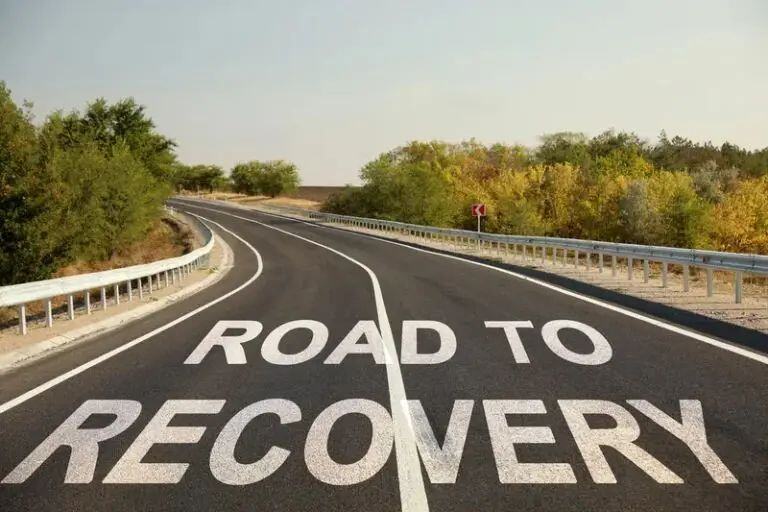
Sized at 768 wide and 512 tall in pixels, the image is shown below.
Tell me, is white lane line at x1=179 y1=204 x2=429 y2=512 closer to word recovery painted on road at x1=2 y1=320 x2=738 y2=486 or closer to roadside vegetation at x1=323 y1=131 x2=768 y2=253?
word recovery painted on road at x1=2 y1=320 x2=738 y2=486

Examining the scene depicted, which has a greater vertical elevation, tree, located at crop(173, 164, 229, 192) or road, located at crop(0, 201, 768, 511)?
tree, located at crop(173, 164, 229, 192)

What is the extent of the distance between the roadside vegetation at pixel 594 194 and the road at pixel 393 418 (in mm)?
46106

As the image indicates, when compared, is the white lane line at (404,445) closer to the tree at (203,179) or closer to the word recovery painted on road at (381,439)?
the word recovery painted on road at (381,439)

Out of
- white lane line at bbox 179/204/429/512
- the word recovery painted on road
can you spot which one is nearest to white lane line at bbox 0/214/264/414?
the word recovery painted on road

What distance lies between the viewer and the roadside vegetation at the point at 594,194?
51094 millimetres

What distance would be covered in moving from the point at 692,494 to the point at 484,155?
107836 mm

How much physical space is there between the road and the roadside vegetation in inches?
1815

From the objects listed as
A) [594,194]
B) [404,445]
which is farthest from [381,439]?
[594,194]

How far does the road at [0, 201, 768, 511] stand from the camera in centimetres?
393

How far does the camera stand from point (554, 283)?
16.1m

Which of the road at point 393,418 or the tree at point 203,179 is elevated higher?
the tree at point 203,179

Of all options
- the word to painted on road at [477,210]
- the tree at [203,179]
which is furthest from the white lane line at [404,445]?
the tree at [203,179]

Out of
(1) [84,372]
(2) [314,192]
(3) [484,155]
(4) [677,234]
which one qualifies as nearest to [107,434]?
(1) [84,372]

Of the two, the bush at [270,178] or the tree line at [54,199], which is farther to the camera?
the bush at [270,178]
